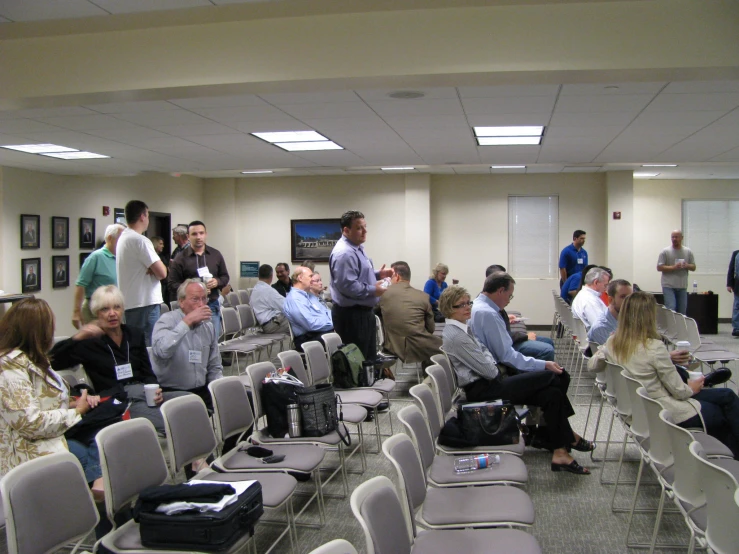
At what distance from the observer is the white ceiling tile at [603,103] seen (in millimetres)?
5453

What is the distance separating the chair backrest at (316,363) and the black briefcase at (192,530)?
2.36 meters

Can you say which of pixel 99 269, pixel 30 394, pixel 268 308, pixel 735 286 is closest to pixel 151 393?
pixel 30 394

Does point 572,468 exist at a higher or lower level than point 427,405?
lower

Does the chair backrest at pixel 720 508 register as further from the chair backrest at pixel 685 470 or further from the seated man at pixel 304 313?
the seated man at pixel 304 313

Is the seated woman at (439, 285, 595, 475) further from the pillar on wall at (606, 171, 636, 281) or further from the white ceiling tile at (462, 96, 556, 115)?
the pillar on wall at (606, 171, 636, 281)

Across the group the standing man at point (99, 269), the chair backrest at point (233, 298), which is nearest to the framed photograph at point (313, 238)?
the chair backrest at point (233, 298)

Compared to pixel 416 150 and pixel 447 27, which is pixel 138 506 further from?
pixel 416 150

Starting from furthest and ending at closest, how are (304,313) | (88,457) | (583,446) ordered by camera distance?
(304,313) < (583,446) < (88,457)

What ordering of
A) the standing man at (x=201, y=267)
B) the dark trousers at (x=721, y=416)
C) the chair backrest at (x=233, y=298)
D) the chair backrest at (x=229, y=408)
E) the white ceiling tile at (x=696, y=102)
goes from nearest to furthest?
the chair backrest at (x=229, y=408)
the dark trousers at (x=721, y=416)
the white ceiling tile at (x=696, y=102)
the standing man at (x=201, y=267)
the chair backrest at (x=233, y=298)

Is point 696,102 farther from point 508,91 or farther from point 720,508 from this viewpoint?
point 720,508

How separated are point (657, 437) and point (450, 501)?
1.10 m

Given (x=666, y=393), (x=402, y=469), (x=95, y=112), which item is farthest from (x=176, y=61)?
(x=666, y=393)

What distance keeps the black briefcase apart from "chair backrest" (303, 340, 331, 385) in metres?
2.36

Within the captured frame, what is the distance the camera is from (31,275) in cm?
934
